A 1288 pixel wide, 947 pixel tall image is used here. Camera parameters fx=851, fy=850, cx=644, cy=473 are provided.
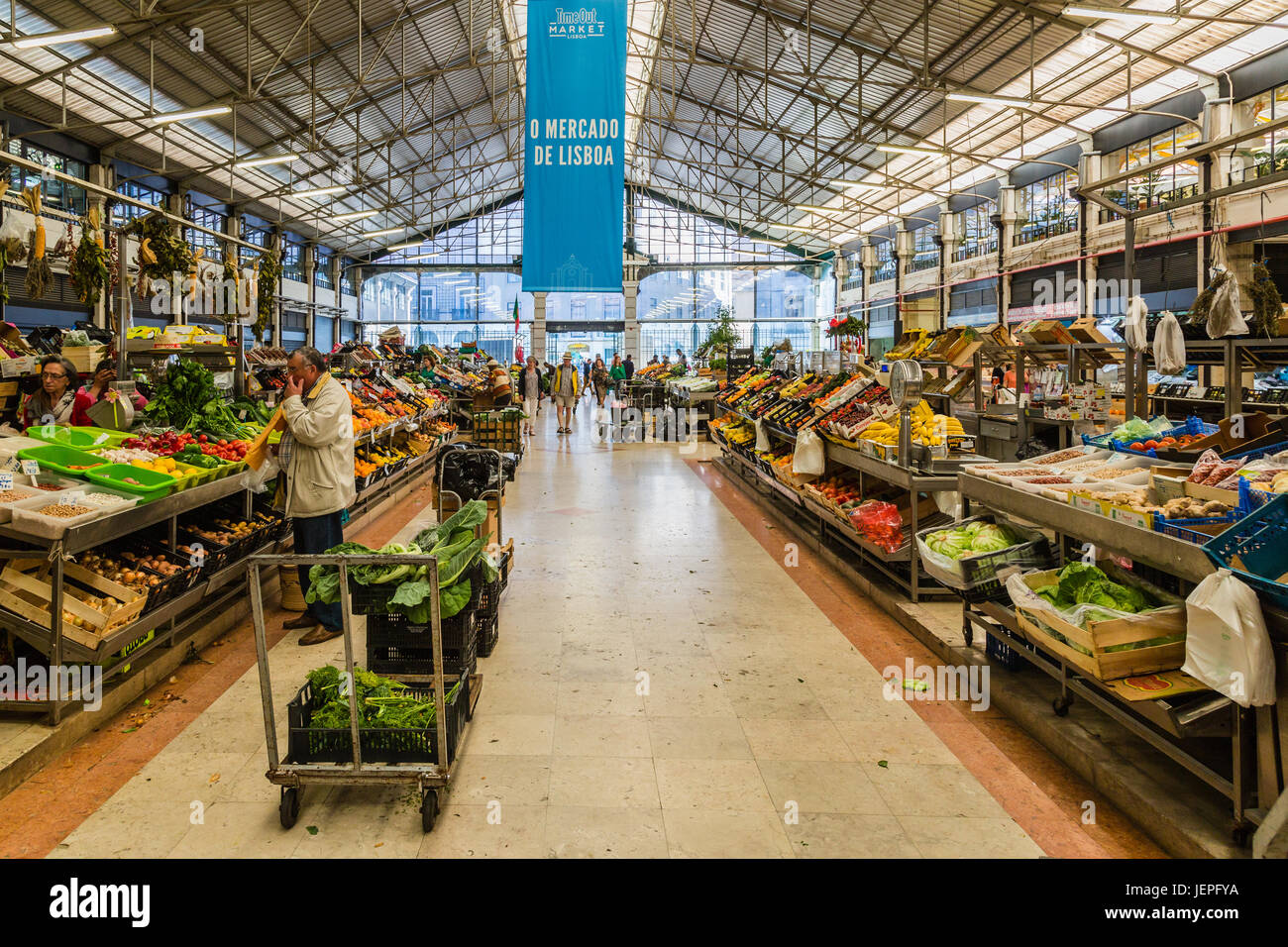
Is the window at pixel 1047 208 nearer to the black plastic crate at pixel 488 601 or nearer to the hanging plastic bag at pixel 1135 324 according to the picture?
the hanging plastic bag at pixel 1135 324

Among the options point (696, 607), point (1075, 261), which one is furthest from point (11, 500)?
point (1075, 261)

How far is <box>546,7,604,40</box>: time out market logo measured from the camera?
7539 millimetres

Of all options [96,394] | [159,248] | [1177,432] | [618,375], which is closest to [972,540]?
[1177,432]

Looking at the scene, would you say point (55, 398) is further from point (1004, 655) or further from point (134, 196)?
point (134, 196)

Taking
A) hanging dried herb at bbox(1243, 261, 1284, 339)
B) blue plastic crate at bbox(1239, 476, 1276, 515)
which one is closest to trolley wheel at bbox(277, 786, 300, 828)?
blue plastic crate at bbox(1239, 476, 1276, 515)

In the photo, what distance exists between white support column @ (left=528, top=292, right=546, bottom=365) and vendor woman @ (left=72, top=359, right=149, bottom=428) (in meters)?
26.8

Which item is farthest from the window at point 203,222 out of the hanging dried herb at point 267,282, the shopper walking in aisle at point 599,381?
the hanging dried herb at point 267,282

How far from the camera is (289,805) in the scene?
2812mm

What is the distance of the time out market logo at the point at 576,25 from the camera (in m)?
7.54

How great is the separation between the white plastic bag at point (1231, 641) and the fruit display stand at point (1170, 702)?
0.22 feet

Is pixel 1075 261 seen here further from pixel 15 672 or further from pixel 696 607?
pixel 15 672
